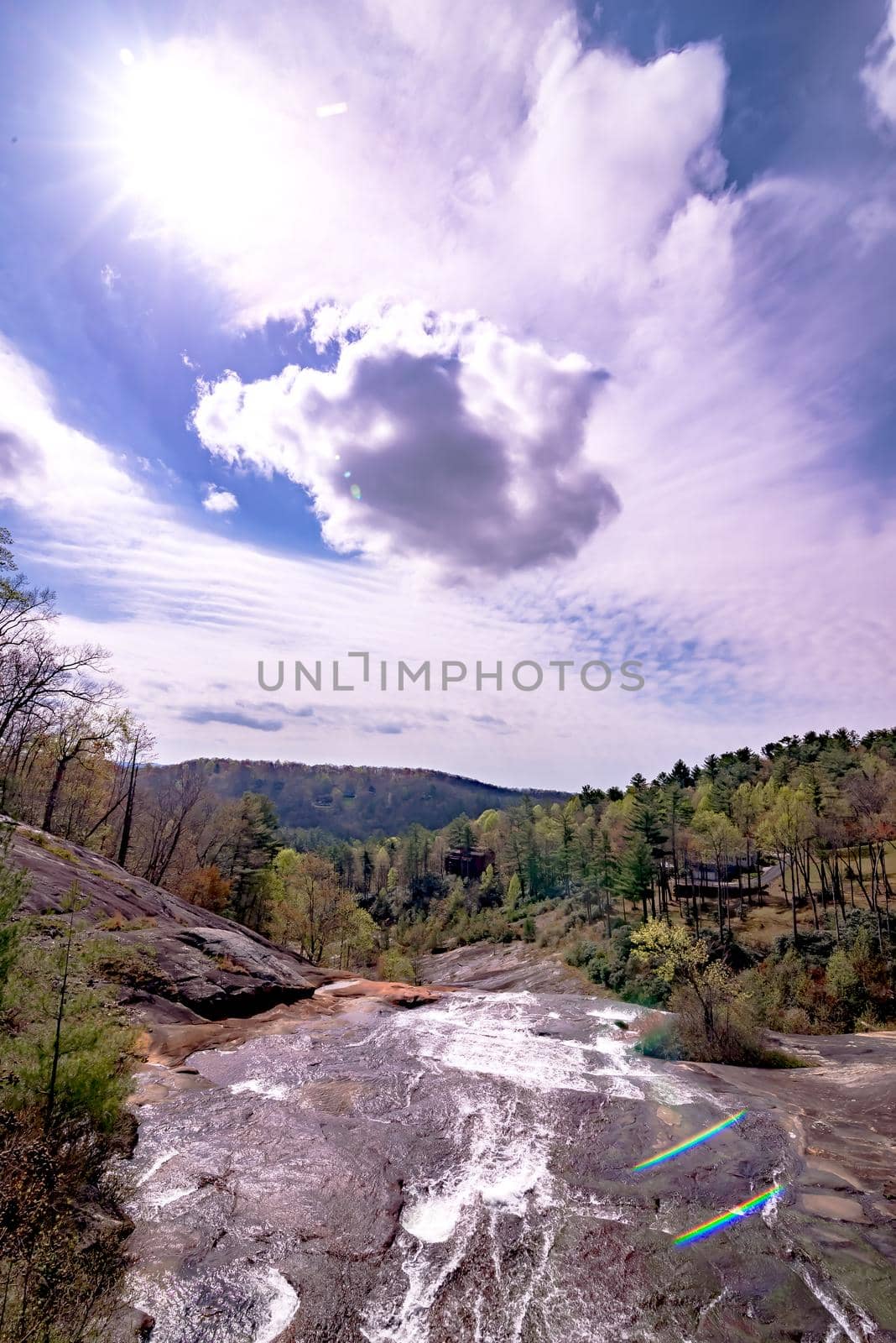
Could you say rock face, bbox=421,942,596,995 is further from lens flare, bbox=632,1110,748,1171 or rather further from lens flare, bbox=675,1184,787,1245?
lens flare, bbox=675,1184,787,1245

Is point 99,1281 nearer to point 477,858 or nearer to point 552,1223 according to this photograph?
point 552,1223

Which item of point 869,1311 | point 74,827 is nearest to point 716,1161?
point 869,1311

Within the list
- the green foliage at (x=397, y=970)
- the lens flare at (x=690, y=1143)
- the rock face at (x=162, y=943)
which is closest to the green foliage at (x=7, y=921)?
the rock face at (x=162, y=943)

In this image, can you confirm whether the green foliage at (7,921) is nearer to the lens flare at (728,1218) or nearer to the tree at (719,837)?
the lens flare at (728,1218)

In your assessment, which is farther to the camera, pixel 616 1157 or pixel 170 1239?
pixel 616 1157

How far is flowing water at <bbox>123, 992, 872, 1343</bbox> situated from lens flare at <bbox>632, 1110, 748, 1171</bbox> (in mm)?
319

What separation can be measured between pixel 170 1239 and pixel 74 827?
58036 millimetres

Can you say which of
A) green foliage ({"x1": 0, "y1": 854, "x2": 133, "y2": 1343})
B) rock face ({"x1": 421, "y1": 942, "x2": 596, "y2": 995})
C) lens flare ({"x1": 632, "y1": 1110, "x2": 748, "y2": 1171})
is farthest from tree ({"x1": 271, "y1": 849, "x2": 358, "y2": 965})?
green foliage ({"x1": 0, "y1": 854, "x2": 133, "y2": 1343})

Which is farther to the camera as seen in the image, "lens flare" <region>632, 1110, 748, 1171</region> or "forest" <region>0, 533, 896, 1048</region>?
"forest" <region>0, 533, 896, 1048</region>

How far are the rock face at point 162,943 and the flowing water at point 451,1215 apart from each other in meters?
6.18

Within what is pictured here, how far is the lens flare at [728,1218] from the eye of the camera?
13844 millimetres

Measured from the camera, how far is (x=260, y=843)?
236 feet

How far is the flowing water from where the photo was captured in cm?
1110

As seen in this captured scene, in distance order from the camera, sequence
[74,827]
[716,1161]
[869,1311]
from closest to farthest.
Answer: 1. [869,1311]
2. [716,1161]
3. [74,827]
